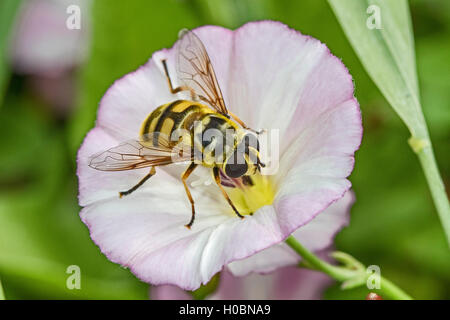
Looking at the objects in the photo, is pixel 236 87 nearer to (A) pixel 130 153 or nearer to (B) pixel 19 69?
(A) pixel 130 153

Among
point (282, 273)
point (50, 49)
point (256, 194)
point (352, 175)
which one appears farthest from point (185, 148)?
point (50, 49)

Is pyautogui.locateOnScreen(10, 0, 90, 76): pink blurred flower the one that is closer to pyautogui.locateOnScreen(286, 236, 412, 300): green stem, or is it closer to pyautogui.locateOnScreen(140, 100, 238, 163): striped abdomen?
pyautogui.locateOnScreen(140, 100, 238, 163): striped abdomen

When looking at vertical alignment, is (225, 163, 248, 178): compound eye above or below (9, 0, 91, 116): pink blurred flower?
below

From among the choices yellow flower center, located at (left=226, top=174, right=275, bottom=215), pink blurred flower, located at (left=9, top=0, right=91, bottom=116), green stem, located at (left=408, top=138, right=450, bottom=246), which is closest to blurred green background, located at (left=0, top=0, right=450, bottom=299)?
pink blurred flower, located at (left=9, top=0, right=91, bottom=116)

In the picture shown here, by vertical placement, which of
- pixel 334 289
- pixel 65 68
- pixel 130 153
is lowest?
pixel 334 289

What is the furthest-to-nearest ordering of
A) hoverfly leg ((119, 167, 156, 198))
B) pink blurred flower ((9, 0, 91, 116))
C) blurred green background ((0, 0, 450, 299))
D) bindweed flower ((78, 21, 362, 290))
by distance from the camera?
pink blurred flower ((9, 0, 91, 116)), blurred green background ((0, 0, 450, 299)), hoverfly leg ((119, 167, 156, 198)), bindweed flower ((78, 21, 362, 290))

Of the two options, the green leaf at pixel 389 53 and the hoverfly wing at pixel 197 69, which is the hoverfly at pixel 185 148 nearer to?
the hoverfly wing at pixel 197 69
